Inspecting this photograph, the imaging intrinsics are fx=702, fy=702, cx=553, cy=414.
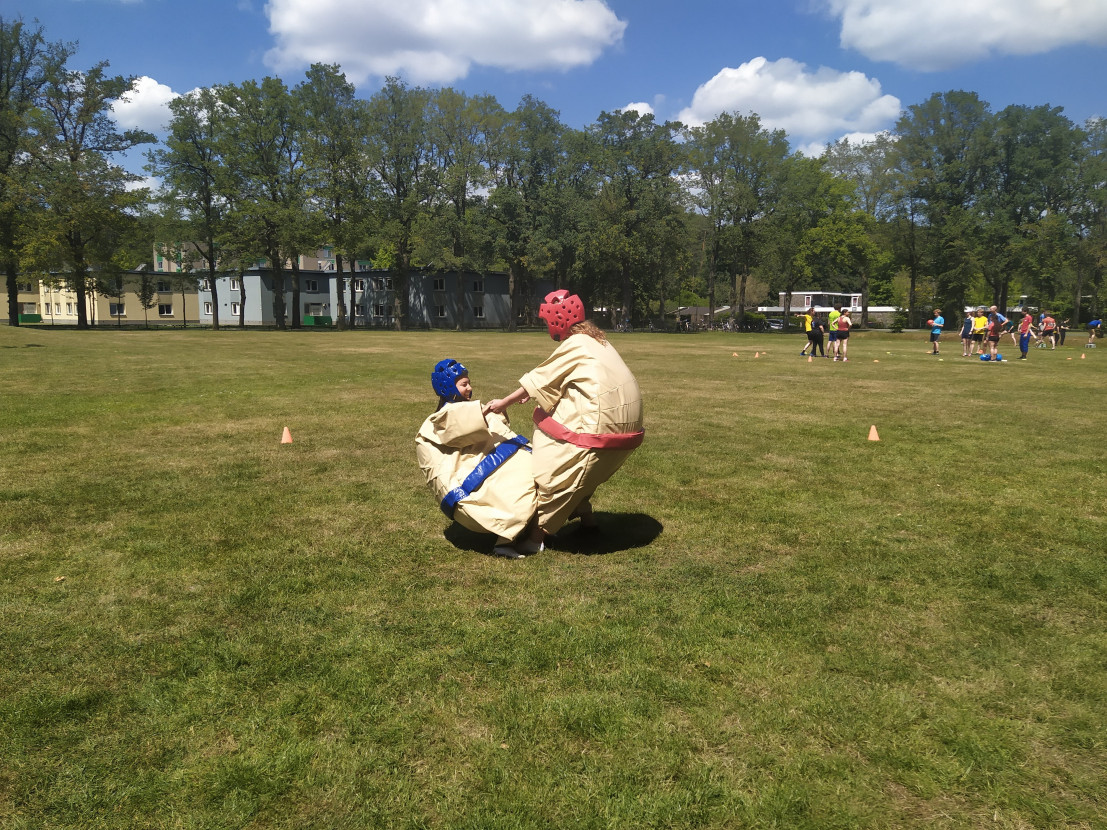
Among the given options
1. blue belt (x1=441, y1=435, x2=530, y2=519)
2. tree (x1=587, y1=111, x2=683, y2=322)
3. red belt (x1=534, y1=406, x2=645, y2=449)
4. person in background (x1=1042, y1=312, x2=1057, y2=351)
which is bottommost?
blue belt (x1=441, y1=435, x2=530, y2=519)

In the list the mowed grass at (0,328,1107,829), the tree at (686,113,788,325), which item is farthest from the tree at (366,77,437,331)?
the mowed grass at (0,328,1107,829)

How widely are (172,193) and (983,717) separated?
68.8 metres

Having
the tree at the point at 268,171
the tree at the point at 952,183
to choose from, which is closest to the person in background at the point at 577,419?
the tree at the point at 268,171

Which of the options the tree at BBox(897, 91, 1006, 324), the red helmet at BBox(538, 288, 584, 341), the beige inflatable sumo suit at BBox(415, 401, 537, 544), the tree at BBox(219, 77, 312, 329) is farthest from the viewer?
the tree at BBox(897, 91, 1006, 324)

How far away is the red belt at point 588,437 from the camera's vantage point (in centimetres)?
554

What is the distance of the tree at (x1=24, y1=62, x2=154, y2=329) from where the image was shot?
51.3 m

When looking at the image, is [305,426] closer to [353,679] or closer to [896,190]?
[353,679]

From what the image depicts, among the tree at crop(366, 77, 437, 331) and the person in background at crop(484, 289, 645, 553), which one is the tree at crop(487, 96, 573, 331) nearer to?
the tree at crop(366, 77, 437, 331)

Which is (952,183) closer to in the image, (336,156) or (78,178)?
(336,156)

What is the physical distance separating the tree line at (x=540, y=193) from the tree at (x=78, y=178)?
178 mm

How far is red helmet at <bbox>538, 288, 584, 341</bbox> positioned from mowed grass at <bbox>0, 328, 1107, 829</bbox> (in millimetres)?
1949

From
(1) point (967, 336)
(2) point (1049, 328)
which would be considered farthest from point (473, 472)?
(2) point (1049, 328)

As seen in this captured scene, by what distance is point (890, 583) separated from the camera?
5.41m

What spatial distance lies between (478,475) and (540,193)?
6717cm
